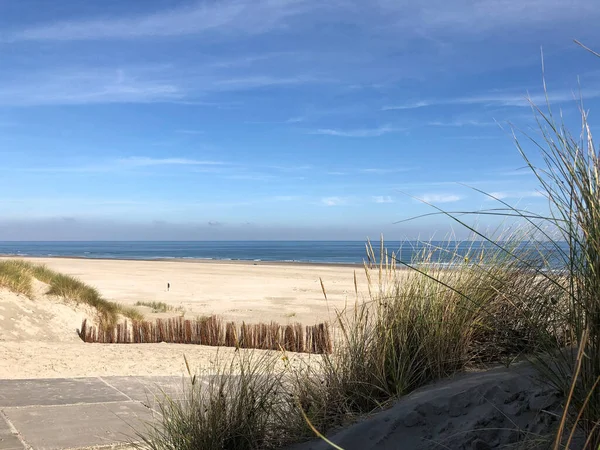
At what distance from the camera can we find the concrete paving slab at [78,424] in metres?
→ 3.72

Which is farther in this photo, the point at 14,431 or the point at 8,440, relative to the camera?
the point at 14,431

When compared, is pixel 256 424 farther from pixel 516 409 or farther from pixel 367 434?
pixel 516 409

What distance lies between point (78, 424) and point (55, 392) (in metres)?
1.03

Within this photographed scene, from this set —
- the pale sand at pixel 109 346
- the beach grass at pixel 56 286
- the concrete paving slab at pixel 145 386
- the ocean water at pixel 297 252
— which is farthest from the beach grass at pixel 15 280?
the ocean water at pixel 297 252

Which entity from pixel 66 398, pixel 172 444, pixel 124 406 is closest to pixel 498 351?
pixel 172 444

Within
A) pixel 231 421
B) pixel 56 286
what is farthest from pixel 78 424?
pixel 56 286

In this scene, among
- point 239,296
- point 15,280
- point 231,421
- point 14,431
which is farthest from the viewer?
point 239,296

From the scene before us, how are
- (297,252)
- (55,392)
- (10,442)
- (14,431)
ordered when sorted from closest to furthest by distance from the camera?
(10,442), (14,431), (55,392), (297,252)

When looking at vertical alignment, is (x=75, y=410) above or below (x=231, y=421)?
below

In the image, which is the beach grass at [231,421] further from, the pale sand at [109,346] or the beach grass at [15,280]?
the beach grass at [15,280]

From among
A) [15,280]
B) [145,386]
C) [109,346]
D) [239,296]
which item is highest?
[15,280]

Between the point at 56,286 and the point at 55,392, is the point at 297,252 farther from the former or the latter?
the point at 55,392

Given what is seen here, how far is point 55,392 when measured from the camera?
495 centimetres

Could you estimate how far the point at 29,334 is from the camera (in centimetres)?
879
